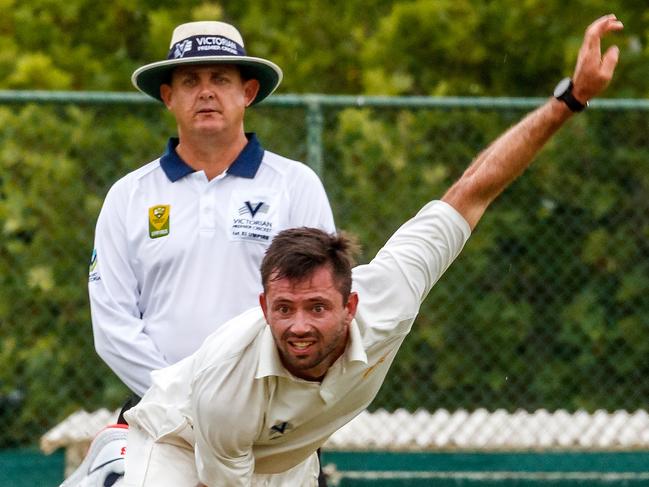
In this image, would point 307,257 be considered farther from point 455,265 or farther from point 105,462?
point 455,265

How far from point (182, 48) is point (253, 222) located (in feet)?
2.27

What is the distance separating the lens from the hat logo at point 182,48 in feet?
16.3

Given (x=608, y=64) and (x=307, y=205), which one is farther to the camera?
(x=307, y=205)

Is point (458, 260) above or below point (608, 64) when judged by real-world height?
below

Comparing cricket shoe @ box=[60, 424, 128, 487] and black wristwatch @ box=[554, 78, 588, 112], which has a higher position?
black wristwatch @ box=[554, 78, 588, 112]

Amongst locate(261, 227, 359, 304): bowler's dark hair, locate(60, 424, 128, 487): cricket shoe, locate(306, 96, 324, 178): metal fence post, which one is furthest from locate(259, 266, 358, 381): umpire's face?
locate(306, 96, 324, 178): metal fence post

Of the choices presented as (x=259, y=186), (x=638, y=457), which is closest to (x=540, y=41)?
(x=638, y=457)

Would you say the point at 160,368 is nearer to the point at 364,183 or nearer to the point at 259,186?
the point at 259,186

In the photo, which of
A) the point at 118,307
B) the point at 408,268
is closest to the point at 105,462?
the point at 118,307

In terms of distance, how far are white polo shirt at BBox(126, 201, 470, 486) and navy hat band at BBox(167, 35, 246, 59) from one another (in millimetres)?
1056

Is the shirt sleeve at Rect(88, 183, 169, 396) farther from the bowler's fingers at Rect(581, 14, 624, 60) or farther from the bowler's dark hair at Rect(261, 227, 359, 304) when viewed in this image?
the bowler's fingers at Rect(581, 14, 624, 60)

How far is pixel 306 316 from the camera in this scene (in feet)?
12.6

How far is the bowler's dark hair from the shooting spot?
3.87m

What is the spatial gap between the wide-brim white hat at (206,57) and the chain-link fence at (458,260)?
1932 mm
